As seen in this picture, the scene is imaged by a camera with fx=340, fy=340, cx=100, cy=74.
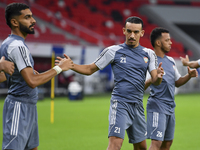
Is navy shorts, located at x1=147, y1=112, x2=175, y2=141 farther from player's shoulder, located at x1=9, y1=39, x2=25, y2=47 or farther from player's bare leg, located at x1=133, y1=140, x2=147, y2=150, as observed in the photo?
player's shoulder, located at x1=9, y1=39, x2=25, y2=47

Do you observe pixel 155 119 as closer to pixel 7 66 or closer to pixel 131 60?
pixel 131 60

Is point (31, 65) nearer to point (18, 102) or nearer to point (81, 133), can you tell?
point (18, 102)

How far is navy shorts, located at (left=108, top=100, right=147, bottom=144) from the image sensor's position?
4.67 metres

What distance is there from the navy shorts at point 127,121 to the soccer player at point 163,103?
0.53 m

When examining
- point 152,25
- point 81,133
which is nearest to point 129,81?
point 81,133

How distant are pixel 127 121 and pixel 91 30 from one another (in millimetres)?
23010

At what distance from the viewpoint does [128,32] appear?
16.3 ft

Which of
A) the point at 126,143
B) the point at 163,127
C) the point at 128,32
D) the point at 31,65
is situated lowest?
the point at 126,143

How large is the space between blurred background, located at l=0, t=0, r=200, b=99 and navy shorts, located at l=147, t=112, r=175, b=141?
1282cm

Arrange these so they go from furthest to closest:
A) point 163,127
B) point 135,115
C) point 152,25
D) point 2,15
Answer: point 152,25 < point 2,15 < point 163,127 < point 135,115

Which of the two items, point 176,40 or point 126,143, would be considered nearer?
point 126,143

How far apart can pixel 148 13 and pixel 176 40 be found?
12.8ft

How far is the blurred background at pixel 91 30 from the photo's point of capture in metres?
20.0

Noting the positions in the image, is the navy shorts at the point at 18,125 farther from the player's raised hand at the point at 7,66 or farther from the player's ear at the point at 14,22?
the player's ear at the point at 14,22
